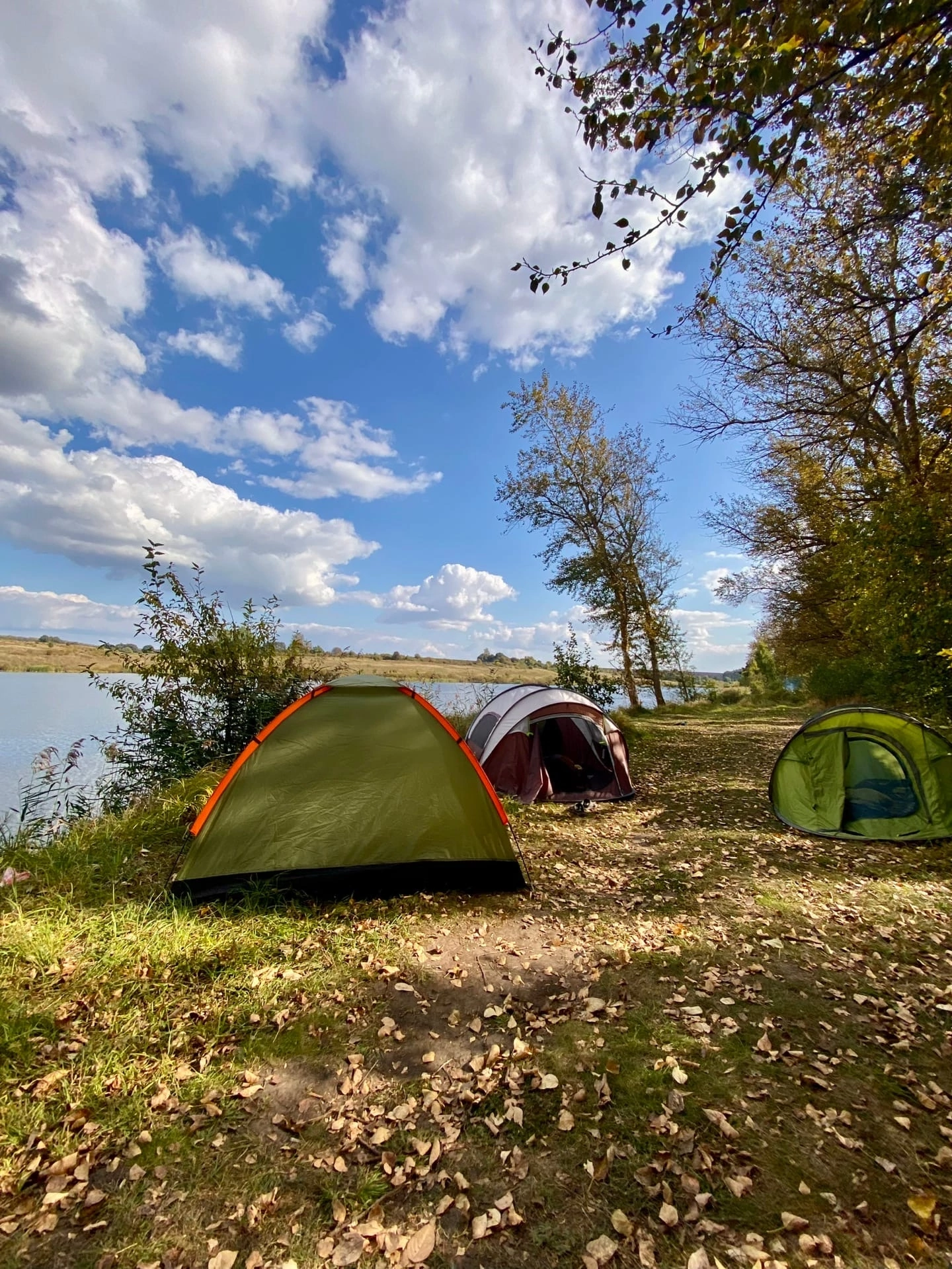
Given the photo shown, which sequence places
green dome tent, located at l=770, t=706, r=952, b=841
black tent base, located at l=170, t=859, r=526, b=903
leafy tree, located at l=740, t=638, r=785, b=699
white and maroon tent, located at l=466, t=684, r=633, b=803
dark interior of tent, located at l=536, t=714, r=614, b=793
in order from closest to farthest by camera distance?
black tent base, located at l=170, t=859, r=526, b=903
green dome tent, located at l=770, t=706, r=952, b=841
white and maroon tent, located at l=466, t=684, r=633, b=803
dark interior of tent, located at l=536, t=714, r=614, b=793
leafy tree, located at l=740, t=638, r=785, b=699

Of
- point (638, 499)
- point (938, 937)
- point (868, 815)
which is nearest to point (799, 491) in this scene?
point (638, 499)

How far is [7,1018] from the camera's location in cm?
315

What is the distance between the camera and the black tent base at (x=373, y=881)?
4.66m

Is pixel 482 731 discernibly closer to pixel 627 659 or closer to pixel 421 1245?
pixel 421 1245

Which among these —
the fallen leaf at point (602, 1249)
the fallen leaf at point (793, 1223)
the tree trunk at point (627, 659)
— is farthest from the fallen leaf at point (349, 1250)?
the tree trunk at point (627, 659)

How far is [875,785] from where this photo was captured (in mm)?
6871

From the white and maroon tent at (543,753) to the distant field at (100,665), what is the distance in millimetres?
1803

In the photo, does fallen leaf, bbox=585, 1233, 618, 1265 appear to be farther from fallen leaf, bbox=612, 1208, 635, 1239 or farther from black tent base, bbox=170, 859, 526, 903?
black tent base, bbox=170, 859, 526, 903

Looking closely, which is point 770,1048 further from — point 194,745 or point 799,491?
point 799,491

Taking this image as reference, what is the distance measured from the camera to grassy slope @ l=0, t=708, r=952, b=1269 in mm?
2223

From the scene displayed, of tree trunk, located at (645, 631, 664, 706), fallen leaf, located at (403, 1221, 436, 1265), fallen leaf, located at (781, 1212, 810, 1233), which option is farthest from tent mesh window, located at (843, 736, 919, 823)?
tree trunk, located at (645, 631, 664, 706)

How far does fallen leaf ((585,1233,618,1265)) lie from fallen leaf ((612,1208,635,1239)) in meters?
0.05

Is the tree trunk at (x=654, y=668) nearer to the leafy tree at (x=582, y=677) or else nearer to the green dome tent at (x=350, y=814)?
the leafy tree at (x=582, y=677)

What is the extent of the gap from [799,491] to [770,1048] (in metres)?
14.5
